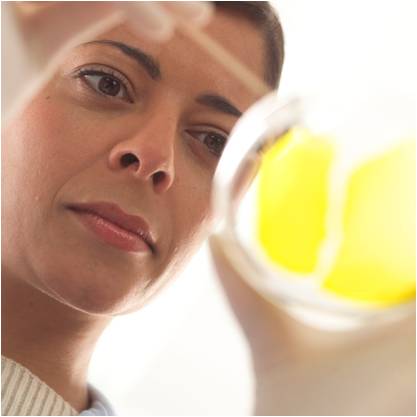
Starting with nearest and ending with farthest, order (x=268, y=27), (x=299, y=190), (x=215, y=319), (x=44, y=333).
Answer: (x=299, y=190)
(x=44, y=333)
(x=268, y=27)
(x=215, y=319)

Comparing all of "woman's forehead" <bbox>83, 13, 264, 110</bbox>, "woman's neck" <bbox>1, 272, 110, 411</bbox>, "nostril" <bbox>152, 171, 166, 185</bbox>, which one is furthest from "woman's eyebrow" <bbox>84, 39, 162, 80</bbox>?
"woman's neck" <bbox>1, 272, 110, 411</bbox>

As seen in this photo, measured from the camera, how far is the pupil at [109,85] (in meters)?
0.80

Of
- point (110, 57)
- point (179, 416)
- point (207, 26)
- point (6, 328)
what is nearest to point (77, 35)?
point (110, 57)

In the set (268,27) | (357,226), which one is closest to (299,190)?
(357,226)

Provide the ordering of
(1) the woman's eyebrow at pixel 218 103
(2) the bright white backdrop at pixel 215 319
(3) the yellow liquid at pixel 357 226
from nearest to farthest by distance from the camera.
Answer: (3) the yellow liquid at pixel 357 226 → (1) the woman's eyebrow at pixel 218 103 → (2) the bright white backdrop at pixel 215 319

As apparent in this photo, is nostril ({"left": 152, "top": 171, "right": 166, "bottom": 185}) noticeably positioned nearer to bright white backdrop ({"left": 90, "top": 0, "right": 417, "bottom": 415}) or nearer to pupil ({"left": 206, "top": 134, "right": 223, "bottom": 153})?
pupil ({"left": 206, "top": 134, "right": 223, "bottom": 153})

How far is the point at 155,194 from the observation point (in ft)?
2.54

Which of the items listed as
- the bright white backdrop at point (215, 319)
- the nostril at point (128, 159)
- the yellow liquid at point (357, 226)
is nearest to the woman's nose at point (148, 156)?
the nostril at point (128, 159)

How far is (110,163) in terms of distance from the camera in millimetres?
751

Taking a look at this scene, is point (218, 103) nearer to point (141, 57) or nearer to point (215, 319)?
point (141, 57)

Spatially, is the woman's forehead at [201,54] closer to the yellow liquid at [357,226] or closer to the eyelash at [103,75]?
the eyelash at [103,75]

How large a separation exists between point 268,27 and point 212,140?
189 millimetres

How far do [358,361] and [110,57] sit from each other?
43 centimetres

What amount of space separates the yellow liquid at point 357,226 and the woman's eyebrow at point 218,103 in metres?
0.15
